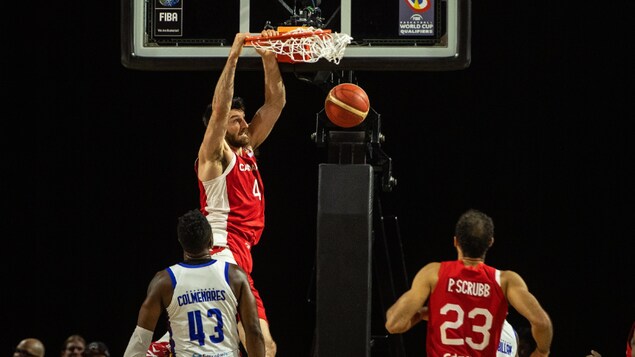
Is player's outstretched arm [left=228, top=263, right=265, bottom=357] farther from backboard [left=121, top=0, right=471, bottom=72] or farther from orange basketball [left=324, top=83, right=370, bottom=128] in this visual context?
backboard [left=121, top=0, right=471, bottom=72]

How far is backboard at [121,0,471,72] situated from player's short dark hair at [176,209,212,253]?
127 cm

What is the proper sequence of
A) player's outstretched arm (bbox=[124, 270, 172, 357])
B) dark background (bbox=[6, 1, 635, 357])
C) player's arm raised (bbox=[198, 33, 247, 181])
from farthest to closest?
dark background (bbox=[6, 1, 635, 357])
player's arm raised (bbox=[198, 33, 247, 181])
player's outstretched arm (bbox=[124, 270, 172, 357])

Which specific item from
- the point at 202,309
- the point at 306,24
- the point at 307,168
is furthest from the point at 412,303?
the point at 307,168

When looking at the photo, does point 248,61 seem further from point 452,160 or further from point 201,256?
point 452,160

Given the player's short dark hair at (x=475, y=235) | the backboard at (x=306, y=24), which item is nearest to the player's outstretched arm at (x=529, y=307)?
the player's short dark hair at (x=475, y=235)

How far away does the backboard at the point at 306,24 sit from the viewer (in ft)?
17.5

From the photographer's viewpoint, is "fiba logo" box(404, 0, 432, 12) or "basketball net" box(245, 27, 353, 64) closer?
"basketball net" box(245, 27, 353, 64)

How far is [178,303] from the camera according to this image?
432 cm

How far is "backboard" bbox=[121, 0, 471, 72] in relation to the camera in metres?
5.34

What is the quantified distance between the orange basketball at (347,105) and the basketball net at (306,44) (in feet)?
0.55

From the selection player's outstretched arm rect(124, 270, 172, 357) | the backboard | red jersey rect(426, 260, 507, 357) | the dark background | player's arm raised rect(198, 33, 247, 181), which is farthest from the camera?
the dark background

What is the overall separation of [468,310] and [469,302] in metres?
0.04

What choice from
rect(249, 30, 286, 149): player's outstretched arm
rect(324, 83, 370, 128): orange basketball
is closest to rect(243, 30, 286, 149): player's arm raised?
rect(249, 30, 286, 149): player's outstretched arm

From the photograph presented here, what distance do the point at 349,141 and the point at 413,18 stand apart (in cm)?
78
